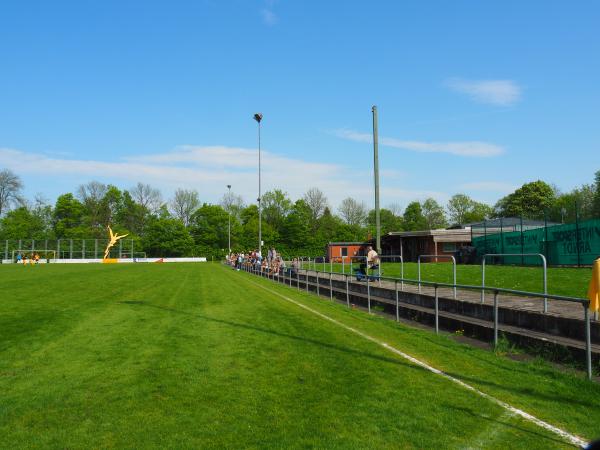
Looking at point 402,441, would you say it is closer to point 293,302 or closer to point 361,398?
point 361,398

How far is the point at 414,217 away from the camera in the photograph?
387ft

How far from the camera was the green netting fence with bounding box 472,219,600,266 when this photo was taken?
20625 millimetres

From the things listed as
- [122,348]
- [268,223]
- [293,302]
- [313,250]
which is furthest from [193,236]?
[122,348]

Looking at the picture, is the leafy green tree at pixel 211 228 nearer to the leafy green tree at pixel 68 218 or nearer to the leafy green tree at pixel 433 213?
the leafy green tree at pixel 68 218

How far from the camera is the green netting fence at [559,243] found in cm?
2062

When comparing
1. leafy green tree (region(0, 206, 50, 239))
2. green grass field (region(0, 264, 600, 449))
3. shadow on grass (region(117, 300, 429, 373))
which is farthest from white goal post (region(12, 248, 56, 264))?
green grass field (region(0, 264, 600, 449))

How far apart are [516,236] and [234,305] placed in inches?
725

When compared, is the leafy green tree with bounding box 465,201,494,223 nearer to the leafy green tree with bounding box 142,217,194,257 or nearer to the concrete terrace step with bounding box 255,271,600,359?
the leafy green tree with bounding box 142,217,194,257

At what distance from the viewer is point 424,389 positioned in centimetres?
596

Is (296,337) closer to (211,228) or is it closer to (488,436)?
(488,436)

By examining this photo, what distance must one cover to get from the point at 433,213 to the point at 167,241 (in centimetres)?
6387

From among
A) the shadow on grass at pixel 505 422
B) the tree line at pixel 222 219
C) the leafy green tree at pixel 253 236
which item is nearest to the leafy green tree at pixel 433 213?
the tree line at pixel 222 219

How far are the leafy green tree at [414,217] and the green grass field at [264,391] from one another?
355ft

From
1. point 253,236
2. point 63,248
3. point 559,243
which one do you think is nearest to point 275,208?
point 253,236
